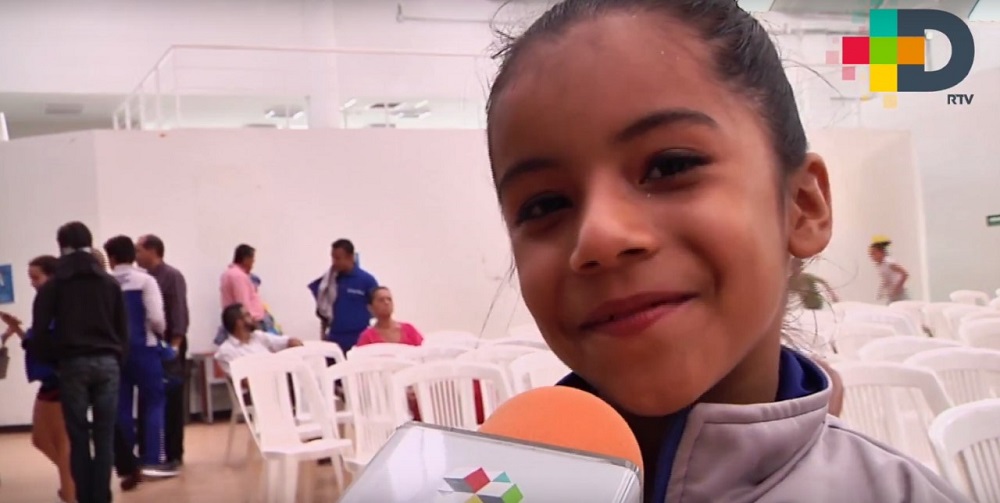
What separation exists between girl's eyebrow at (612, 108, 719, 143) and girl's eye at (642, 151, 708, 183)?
0.05 ft

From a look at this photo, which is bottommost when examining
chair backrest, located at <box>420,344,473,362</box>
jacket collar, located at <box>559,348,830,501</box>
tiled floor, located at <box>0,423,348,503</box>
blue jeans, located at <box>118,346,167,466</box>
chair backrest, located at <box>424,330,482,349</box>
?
tiled floor, located at <box>0,423,348,503</box>

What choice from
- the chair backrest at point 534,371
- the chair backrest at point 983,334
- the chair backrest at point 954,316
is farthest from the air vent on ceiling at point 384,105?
the chair backrest at point 983,334

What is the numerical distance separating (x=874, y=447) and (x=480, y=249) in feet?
17.4

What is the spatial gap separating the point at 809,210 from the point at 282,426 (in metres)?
3.02

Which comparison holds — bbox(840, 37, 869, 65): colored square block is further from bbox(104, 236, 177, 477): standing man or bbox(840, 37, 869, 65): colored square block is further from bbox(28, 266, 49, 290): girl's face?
bbox(28, 266, 49, 290): girl's face

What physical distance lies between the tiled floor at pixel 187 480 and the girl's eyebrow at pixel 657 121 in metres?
2.97

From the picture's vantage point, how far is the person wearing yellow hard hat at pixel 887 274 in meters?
5.72

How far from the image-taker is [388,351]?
12.1 feet

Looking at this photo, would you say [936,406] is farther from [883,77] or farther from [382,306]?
[382,306]

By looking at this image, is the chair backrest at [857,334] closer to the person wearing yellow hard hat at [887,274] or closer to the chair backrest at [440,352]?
the chair backrest at [440,352]

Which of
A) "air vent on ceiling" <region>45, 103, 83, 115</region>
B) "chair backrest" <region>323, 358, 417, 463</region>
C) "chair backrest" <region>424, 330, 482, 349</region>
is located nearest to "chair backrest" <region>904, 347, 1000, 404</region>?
"chair backrest" <region>323, 358, 417, 463</region>

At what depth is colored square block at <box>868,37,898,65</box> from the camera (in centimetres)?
218

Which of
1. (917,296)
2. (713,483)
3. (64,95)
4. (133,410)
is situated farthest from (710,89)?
(917,296)

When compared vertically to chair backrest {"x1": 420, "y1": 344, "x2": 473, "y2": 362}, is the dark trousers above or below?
below
